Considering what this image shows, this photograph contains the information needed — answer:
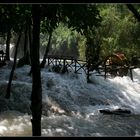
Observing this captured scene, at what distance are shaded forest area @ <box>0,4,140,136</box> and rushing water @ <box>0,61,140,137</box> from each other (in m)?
1.71

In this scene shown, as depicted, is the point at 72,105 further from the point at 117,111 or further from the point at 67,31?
the point at 67,31

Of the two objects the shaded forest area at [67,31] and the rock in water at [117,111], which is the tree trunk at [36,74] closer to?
the shaded forest area at [67,31]

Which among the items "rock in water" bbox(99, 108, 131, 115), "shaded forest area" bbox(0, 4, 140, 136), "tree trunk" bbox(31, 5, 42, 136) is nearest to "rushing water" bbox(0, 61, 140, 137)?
"rock in water" bbox(99, 108, 131, 115)

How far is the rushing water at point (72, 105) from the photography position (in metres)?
17.2

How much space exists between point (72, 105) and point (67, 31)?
1279 inches

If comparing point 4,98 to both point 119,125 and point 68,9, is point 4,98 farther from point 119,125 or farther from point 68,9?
point 68,9

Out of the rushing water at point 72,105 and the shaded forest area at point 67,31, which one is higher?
the shaded forest area at point 67,31

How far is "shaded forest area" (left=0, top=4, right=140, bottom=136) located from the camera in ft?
22.6

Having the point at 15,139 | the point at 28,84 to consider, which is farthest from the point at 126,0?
the point at 28,84

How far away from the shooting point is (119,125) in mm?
18812

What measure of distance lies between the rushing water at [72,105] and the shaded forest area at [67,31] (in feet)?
5.62

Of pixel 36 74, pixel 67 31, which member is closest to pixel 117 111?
pixel 36 74

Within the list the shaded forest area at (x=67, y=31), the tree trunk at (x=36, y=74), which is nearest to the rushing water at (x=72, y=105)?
the shaded forest area at (x=67, y=31)

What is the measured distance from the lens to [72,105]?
75.5ft
